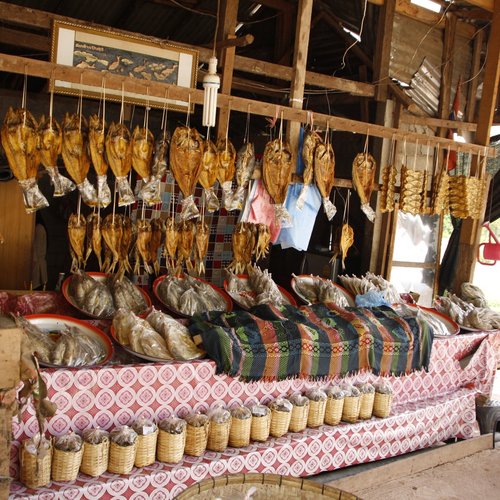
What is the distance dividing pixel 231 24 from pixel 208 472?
3.45m

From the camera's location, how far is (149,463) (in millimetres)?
3434

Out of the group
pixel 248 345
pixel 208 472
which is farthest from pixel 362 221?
pixel 208 472

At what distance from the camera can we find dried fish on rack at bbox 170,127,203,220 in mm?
4074

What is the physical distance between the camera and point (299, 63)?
4.80 meters

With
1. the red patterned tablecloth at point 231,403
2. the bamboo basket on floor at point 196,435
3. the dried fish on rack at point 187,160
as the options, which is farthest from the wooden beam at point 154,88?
the bamboo basket on floor at point 196,435

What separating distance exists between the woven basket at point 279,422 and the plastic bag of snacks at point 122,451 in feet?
3.40

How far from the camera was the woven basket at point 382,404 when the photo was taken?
4.50 metres

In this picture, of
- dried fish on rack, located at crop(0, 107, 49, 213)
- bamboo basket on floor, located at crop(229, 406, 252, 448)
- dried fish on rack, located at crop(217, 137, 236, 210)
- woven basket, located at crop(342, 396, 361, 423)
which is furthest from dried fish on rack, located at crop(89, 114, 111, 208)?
woven basket, located at crop(342, 396, 361, 423)

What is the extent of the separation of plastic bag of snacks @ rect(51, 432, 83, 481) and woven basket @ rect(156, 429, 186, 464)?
19.6 inches

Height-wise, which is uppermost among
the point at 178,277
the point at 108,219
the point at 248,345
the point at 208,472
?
the point at 108,219

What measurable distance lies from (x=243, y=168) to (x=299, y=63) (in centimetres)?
106

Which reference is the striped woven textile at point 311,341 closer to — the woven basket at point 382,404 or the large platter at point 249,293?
the woven basket at point 382,404

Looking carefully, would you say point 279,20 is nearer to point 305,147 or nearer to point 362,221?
point 362,221

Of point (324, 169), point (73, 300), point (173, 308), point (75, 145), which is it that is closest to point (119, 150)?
point (75, 145)
